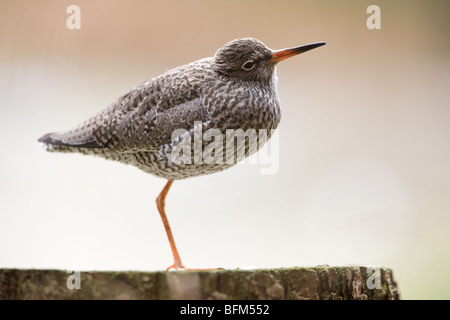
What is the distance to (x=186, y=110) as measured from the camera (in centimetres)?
247

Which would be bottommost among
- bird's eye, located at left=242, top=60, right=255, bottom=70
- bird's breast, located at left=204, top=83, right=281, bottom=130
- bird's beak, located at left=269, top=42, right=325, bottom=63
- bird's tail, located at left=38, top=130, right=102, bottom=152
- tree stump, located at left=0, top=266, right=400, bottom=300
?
tree stump, located at left=0, top=266, right=400, bottom=300

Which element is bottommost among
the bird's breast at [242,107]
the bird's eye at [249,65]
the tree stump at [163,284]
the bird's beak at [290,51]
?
the tree stump at [163,284]

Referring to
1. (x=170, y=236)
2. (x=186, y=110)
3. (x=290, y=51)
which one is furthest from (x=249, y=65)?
(x=170, y=236)

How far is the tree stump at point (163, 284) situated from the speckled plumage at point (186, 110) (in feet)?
2.67

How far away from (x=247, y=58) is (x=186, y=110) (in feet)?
1.42

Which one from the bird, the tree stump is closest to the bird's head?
the bird

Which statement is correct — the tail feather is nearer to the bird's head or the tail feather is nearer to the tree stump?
the bird's head

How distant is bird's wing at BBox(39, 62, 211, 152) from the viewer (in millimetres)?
2486

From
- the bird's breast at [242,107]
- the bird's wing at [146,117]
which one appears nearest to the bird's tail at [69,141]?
the bird's wing at [146,117]

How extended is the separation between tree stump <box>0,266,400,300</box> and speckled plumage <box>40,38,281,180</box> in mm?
812

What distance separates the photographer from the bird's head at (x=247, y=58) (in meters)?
2.58

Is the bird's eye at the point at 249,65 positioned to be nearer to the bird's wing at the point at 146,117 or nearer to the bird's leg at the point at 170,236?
the bird's wing at the point at 146,117

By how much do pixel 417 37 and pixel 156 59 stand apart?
2.58m

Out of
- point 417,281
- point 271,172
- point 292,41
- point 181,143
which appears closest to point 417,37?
point 292,41
